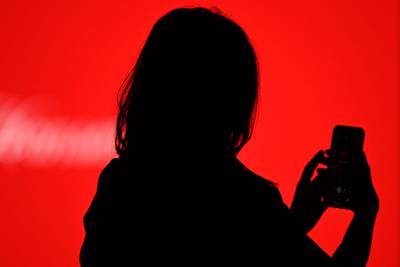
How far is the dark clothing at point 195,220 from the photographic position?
0.38 m

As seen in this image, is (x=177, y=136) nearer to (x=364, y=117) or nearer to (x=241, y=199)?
(x=241, y=199)

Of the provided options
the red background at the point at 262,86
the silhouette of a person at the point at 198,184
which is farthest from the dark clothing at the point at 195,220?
the red background at the point at 262,86

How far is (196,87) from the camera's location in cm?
42

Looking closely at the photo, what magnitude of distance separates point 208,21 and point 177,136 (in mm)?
117

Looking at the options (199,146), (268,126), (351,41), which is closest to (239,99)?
(199,146)

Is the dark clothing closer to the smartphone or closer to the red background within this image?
the smartphone

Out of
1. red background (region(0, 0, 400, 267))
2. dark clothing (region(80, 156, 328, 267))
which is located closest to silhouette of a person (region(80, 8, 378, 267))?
dark clothing (region(80, 156, 328, 267))

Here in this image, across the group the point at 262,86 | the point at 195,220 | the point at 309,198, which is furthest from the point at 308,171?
the point at 262,86

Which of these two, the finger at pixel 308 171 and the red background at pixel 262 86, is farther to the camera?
the red background at pixel 262 86

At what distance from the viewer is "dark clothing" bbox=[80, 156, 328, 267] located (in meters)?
0.38

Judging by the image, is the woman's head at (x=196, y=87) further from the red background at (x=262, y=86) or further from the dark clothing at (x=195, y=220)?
the red background at (x=262, y=86)

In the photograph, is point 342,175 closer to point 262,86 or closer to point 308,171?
point 308,171

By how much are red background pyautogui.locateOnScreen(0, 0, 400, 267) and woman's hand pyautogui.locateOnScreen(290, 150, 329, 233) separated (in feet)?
2.89

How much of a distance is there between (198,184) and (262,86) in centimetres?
98
